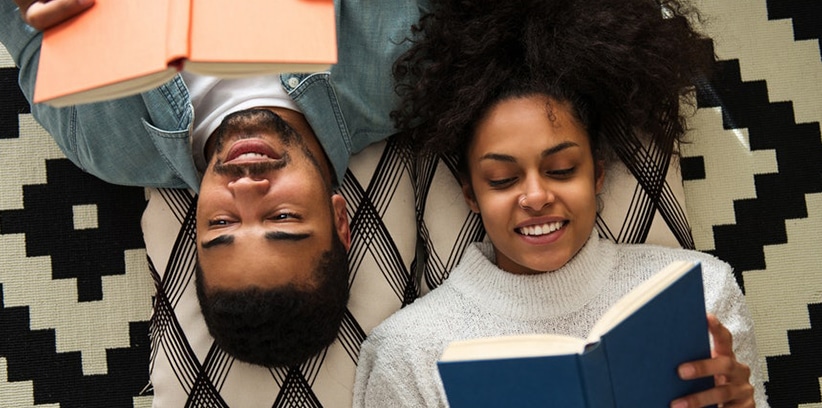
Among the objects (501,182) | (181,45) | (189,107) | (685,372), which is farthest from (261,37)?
(685,372)

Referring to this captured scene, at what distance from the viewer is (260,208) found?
1292 mm

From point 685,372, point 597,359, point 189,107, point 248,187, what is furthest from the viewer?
point 189,107

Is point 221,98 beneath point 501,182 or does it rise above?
above

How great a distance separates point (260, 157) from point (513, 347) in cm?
51

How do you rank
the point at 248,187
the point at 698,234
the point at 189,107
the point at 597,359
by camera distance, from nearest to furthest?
the point at 597,359 → the point at 248,187 → the point at 189,107 → the point at 698,234

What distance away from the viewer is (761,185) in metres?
1.63

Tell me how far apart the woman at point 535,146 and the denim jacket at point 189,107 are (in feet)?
0.15

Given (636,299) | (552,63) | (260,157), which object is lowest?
(636,299)

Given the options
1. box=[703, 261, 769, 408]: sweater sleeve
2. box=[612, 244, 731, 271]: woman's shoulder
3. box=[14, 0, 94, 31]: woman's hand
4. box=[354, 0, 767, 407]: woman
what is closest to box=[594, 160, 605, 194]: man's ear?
box=[354, 0, 767, 407]: woman

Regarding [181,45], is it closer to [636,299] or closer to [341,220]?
[341,220]

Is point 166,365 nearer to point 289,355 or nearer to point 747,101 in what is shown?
point 289,355

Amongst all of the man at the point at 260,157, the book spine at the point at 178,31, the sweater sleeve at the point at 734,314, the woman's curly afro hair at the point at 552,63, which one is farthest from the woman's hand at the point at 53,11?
the sweater sleeve at the point at 734,314

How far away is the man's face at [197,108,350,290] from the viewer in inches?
50.4

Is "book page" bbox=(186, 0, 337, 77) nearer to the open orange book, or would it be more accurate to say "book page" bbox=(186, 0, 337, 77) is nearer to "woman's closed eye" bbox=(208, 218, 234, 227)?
the open orange book
